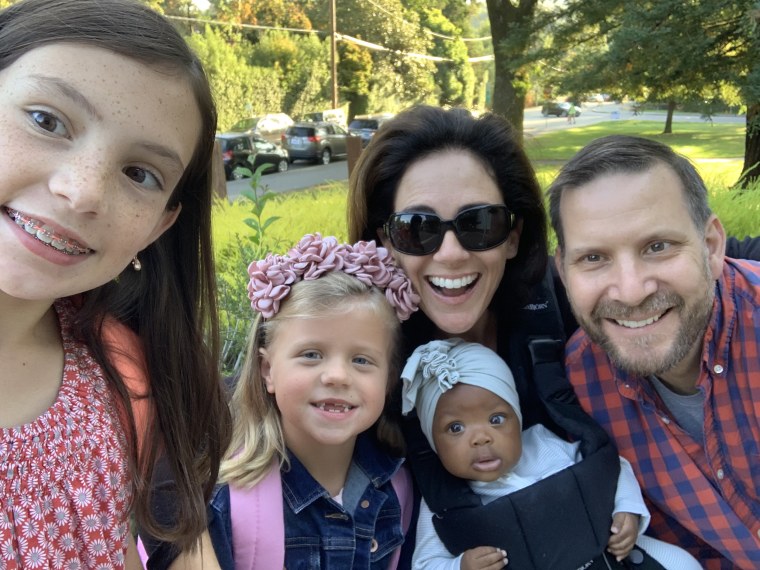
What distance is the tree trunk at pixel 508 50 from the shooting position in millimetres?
14359

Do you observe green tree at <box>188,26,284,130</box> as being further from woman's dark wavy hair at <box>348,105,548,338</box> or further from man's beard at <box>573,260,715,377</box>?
man's beard at <box>573,260,715,377</box>

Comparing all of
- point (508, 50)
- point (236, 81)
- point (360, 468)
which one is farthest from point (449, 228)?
point (236, 81)

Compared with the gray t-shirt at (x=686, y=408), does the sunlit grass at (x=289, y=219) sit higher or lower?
lower

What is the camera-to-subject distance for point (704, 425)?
2.20 meters

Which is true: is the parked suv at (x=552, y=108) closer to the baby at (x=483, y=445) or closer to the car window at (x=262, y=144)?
the car window at (x=262, y=144)

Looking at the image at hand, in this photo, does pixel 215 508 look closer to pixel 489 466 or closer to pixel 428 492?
pixel 428 492

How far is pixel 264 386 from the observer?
2.29 metres

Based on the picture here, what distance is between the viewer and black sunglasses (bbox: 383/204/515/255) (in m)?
2.45

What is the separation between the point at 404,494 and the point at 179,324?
987 millimetres

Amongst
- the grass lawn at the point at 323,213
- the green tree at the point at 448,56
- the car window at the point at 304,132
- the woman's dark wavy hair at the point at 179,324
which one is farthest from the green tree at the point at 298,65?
the woman's dark wavy hair at the point at 179,324

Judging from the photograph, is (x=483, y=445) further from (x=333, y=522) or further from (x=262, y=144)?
(x=262, y=144)

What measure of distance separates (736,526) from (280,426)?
1.53 m

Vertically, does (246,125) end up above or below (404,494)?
below

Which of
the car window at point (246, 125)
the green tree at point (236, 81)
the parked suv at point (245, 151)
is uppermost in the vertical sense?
the green tree at point (236, 81)
